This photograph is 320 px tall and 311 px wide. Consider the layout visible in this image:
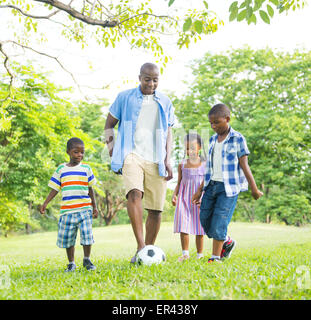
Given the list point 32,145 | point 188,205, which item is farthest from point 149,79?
point 32,145

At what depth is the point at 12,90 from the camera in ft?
38.1

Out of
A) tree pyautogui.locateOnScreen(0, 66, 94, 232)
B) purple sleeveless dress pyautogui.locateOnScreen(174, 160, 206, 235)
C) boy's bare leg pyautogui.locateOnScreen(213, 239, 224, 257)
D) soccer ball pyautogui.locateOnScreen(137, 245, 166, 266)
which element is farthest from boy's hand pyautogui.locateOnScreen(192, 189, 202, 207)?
tree pyautogui.locateOnScreen(0, 66, 94, 232)

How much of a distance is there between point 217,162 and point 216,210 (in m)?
0.63

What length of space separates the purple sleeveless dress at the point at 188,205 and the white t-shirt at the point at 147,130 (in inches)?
43.8

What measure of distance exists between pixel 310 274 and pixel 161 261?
5.65 feet

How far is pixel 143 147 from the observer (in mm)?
5023

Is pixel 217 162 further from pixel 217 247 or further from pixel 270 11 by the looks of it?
pixel 270 11

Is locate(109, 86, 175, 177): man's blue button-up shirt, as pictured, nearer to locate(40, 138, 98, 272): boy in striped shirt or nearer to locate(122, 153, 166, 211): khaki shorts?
locate(122, 153, 166, 211): khaki shorts

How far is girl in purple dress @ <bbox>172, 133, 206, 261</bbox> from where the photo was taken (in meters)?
5.80

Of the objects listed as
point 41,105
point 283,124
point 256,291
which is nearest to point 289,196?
point 283,124

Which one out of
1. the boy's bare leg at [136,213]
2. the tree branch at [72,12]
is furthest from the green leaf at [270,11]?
the tree branch at [72,12]

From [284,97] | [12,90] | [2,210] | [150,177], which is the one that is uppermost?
[284,97]

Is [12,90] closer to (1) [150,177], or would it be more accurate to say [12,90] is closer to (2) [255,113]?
(1) [150,177]

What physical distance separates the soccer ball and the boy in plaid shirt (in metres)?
0.67
